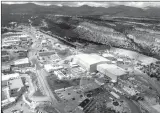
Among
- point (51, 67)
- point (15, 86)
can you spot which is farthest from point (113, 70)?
point (15, 86)

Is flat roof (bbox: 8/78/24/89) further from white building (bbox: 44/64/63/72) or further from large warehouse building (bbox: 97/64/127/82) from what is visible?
large warehouse building (bbox: 97/64/127/82)

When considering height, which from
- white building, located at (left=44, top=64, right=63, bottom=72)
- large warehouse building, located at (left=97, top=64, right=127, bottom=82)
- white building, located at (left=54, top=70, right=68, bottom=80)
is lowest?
white building, located at (left=54, top=70, right=68, bottom=80)

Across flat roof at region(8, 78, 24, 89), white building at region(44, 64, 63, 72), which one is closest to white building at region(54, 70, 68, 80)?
white building at region(44, 64, 63, 72)

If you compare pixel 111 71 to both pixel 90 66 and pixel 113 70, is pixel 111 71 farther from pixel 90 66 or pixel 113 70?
pixel 90 66

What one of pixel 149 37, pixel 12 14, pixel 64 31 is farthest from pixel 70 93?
pixel 12 14

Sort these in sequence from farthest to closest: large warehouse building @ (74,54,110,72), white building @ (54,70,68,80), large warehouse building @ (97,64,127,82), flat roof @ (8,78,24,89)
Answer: large warehouse building @ (74,54,110,72) → white building @ (54,70,68,80) → large warehouse building @ (97,64,127,82) → flat roof @ (8,78,24,89)

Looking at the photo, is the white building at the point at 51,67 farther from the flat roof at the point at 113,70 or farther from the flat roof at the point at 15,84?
the flat roof at the point at 113,70

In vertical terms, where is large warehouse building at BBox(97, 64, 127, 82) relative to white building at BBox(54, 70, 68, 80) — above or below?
above

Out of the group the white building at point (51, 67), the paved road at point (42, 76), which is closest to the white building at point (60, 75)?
the white building at point (51, 67)
